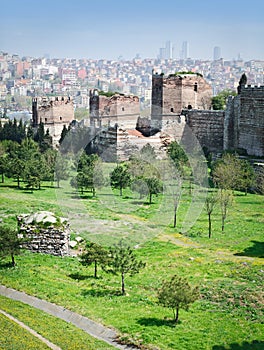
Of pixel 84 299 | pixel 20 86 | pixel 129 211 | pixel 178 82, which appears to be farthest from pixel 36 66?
pixel 84 299

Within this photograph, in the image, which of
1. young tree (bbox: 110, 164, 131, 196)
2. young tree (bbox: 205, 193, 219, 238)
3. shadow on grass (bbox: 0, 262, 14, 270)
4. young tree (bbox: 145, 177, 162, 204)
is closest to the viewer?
shadow on grass (bbox: 0, 262, 14, 270)

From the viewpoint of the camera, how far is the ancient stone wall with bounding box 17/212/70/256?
15.2 m

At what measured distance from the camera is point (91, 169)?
74.7 feet

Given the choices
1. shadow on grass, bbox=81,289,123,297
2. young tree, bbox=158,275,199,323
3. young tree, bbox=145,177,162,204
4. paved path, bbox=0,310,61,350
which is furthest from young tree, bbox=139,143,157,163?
paved path, bbox=0,310,61,350

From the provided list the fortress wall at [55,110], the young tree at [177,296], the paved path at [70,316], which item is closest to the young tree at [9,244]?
the paved path at [70,316]

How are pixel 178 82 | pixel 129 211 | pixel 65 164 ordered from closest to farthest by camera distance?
pixel 129 211 → pixel 65 164 → pixel 178 82

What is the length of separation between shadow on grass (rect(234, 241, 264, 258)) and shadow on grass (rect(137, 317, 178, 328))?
509cm

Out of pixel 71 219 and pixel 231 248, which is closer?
pixel 231 248

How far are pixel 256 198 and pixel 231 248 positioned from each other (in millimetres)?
6459

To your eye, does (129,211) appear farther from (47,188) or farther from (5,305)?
(5,305)

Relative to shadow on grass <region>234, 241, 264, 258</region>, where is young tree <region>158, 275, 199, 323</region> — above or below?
above

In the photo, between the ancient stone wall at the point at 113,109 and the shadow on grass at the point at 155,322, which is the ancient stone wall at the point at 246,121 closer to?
the ancient stone wall at the point at 113,109

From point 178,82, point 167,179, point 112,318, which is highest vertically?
point 178,82

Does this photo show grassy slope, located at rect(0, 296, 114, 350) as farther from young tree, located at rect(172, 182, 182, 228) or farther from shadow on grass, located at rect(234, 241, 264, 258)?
young tree, located at rect(172, 182, 182, 228)
